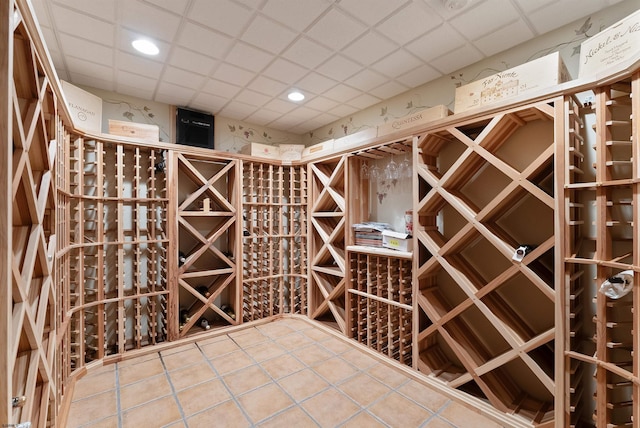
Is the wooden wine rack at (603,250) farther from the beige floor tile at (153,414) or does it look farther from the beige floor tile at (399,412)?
the beige floor tile at (153,414)

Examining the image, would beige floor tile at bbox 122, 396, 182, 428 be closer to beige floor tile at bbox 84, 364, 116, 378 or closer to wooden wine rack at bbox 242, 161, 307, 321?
beige floor tile at bbox 84, 364, 116, 378

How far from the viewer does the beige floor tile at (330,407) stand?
5.21ft

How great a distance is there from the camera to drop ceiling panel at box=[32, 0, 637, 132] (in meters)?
1.49

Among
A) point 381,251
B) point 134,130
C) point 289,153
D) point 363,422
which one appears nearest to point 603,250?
point 381,251

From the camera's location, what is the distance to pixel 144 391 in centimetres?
184

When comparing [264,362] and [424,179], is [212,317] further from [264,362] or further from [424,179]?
[424,179]

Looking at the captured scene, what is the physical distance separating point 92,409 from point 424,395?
6.82 feet

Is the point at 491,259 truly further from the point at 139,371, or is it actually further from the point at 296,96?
the point at 139,371

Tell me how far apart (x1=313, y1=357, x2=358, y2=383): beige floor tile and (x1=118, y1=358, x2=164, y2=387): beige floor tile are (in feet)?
4.01

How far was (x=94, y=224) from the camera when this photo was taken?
7.39ft

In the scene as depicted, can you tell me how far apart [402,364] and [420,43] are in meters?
2.30

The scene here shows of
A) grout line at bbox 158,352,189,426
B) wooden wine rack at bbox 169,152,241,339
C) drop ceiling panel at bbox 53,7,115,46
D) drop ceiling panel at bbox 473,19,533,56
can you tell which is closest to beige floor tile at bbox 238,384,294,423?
grout line at bbox 158,352,189,426

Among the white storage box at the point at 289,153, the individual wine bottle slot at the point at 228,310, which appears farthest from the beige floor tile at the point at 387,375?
the white storage box at the point at 289,153

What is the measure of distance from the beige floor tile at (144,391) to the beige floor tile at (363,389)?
120 centimetres
